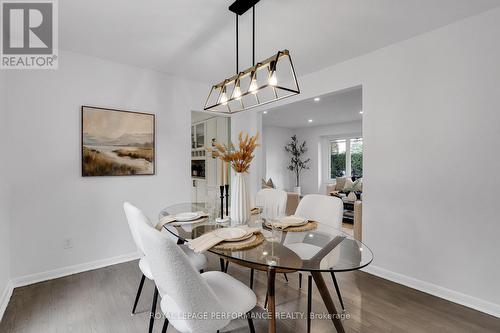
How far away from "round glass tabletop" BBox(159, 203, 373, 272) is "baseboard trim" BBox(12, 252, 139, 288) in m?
1.63

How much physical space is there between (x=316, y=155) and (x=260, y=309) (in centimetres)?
680

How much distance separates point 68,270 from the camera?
8.93 feet

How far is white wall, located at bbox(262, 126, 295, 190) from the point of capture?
831cm

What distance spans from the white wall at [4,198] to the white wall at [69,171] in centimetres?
8

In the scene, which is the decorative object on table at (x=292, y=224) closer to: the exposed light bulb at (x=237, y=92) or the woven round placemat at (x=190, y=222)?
the woven round placemat at (x=190, y=222)

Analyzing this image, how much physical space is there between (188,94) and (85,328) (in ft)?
9.63

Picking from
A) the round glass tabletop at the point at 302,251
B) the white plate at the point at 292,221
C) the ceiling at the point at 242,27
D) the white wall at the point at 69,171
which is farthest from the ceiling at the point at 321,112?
the round glass tabletop at the point at 302,251

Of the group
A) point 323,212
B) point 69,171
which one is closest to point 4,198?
point 69,171

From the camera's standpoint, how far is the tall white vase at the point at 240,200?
1.92 meters

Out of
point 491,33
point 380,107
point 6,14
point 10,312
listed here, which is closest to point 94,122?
point 6,14

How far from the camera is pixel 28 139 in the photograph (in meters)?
2.52

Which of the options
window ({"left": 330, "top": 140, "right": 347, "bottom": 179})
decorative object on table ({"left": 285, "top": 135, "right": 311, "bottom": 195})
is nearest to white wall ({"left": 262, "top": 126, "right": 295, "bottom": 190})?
decorative object on table ({"left": 285, "top": 135, "right": 311, "bottom": 195})

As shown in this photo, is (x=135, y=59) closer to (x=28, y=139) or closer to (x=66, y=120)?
(x=66, y=120)

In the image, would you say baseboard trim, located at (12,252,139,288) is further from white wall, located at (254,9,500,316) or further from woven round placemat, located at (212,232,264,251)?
white wall, located at (254,9,500,316)
